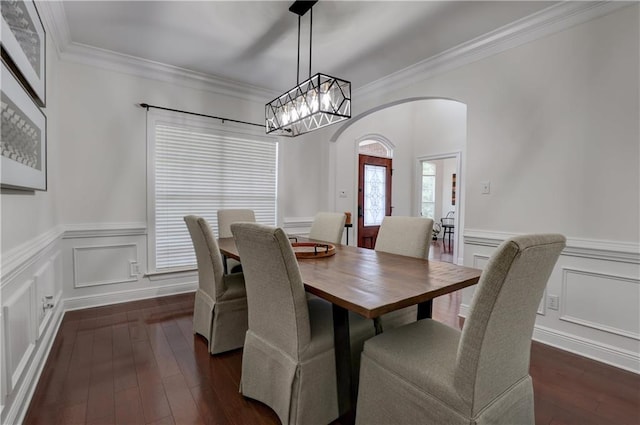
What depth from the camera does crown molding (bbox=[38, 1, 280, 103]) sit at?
240 cm

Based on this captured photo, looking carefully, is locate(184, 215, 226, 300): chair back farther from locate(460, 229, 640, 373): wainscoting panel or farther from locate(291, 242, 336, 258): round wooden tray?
locate(460, 229, 640, 373): wainscoting panel

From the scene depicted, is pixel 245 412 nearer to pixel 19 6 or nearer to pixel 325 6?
pixel 19 6

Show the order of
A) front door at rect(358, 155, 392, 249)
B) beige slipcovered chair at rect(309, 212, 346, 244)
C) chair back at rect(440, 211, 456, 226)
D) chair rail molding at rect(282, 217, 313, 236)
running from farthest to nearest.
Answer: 1. chair back at rect(440, 211, 456, 226)
2. front door at rect(358, 155, 392, 249)
3. chair rail molding at rect(282, 217, 313, 236)
4. beige slipcovered chair at rect(309, 212, 346, 244)

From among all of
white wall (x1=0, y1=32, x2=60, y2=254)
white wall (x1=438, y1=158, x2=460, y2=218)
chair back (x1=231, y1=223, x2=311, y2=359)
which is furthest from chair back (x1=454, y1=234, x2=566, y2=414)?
white wall (x1=438, y1=158, x2=460, y2=218)

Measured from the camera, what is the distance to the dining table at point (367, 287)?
1.28 meters

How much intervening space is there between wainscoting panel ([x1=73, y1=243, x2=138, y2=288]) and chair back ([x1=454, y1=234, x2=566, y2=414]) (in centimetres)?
336

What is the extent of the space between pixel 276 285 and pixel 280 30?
2.21 m

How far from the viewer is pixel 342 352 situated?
152cm

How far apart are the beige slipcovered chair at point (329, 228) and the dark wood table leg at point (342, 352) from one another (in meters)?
1.46

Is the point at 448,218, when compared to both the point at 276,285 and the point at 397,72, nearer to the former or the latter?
the point at 397,72

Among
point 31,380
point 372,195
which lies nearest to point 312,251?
point 31,380

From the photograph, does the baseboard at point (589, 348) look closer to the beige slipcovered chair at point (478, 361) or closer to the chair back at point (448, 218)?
the beige slipcovered chair at point (478, 361)

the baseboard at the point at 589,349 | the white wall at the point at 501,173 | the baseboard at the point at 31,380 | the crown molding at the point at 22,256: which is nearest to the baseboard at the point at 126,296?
the white wall at the point at 501,173

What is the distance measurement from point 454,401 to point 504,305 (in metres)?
0.38
